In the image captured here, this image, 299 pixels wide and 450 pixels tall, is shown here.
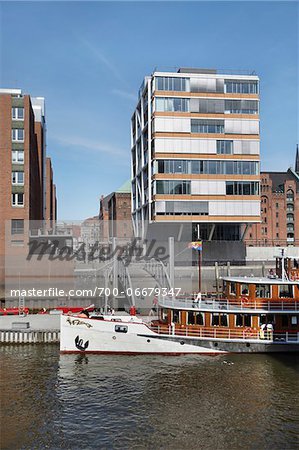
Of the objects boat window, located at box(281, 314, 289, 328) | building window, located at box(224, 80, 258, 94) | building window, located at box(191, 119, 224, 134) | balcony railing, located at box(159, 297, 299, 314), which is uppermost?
building window, located at box(224, 80, 258, 94)

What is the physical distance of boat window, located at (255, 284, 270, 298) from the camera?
1212 inches

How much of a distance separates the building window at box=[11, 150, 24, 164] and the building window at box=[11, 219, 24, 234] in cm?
683

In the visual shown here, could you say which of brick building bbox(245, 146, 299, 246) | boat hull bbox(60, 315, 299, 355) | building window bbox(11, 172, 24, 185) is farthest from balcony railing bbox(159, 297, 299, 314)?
brick building bbox(245, 146, 299, 246)

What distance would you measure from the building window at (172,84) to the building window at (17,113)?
67.5 feet

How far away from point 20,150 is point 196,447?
4181cm

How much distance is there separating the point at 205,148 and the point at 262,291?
117 ft

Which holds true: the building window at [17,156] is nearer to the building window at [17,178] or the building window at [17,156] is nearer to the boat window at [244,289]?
the building window at [17,178]

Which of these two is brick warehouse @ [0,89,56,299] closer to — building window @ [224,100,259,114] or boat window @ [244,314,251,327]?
boat window @ [244,314,251,327]

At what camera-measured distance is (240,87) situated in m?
64.0

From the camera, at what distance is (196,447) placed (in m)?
17.0

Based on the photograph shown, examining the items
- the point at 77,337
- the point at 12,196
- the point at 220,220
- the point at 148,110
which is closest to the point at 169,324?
the point at 77,337

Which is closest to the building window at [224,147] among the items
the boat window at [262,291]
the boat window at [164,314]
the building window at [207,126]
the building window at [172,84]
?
the building window at [207,126]

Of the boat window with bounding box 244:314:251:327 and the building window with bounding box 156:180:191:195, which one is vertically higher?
the building window with bounding box 156:180:191:195

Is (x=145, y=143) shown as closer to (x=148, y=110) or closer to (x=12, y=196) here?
(x=148, y=110)
